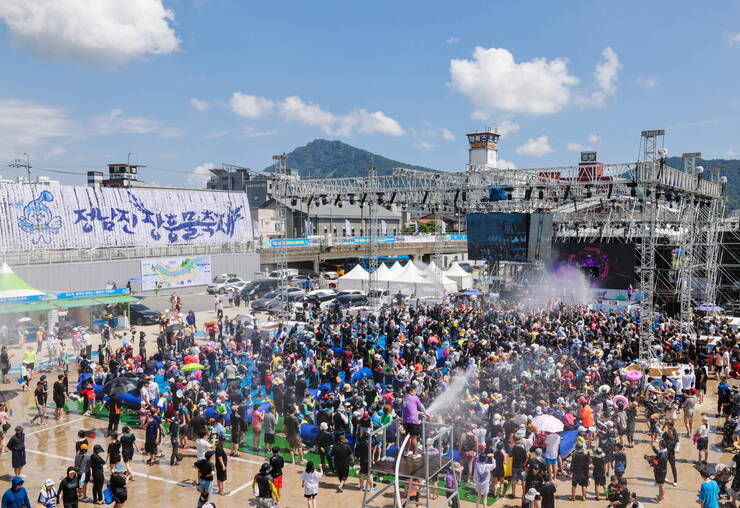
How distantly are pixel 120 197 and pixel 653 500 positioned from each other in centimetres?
3669

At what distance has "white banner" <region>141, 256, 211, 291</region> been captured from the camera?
36625 mm

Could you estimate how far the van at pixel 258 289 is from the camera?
34.9m

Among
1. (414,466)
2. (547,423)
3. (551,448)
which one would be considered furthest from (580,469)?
(414,466)

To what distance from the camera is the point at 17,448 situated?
1021cm

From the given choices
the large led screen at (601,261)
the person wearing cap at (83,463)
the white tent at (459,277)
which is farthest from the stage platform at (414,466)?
the white tent at (459,277)

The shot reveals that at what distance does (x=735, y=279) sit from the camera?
35.5 meters

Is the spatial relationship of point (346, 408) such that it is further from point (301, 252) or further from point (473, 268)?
point (473, 268)

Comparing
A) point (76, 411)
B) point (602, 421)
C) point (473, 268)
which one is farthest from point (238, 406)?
point (473, 268)

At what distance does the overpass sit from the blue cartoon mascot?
16298 mm

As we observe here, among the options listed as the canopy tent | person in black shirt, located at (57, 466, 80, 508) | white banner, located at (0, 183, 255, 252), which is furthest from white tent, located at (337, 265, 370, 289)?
person in black shirt, located at (57, 466, 80, 508)

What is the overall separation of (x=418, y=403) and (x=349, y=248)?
47.8 meters

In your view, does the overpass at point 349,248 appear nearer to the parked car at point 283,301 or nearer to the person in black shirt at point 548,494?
the parked car at point 283,301

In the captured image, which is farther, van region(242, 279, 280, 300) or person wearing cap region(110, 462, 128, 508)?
van region(242, 279, 280, 300)

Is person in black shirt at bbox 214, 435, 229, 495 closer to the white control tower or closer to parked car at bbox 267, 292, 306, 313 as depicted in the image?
parked car at bbox 267, 292, 306, 313
